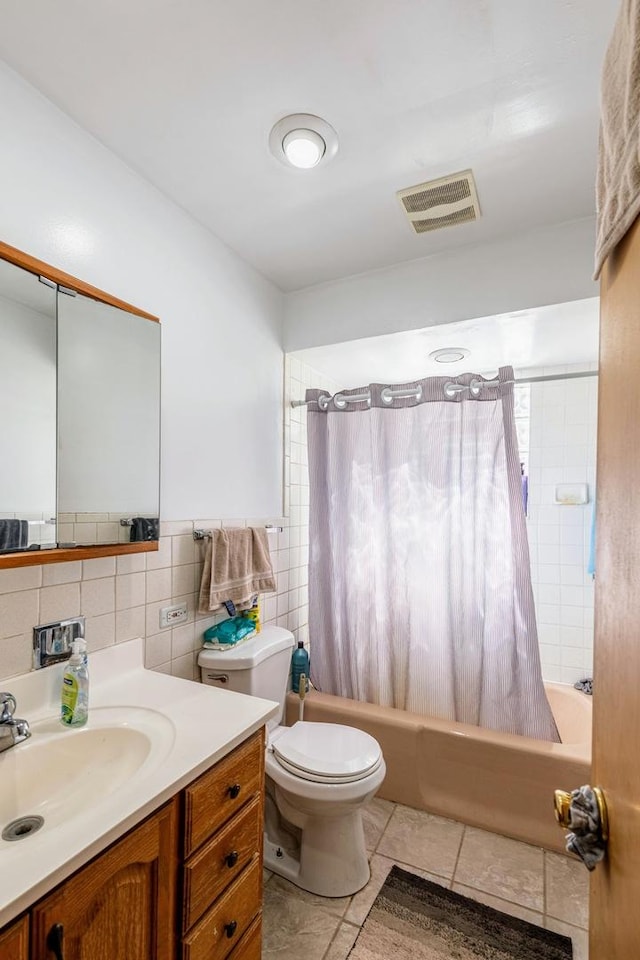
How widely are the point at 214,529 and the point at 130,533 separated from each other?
1.37 ft

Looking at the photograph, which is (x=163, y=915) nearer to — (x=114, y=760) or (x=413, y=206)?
(x=114, y=760)

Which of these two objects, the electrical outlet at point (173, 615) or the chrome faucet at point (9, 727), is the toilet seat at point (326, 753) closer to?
the electrical outlet at point (173, 615)

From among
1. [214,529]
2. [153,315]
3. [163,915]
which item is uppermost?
[153,315]

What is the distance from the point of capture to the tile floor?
4.76 ft

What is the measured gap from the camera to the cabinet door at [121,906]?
727mm

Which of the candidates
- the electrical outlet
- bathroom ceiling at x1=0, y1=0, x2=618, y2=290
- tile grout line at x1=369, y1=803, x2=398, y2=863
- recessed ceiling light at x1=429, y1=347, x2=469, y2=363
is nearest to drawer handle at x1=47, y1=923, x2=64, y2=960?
the electrical outlet

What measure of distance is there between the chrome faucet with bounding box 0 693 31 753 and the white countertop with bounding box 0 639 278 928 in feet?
0.06

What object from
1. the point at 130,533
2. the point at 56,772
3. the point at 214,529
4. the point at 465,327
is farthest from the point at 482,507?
the point at 56,772

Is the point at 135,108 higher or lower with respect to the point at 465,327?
higher

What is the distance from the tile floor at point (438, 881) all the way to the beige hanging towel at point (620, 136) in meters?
1.94

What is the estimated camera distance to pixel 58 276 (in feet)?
4.05

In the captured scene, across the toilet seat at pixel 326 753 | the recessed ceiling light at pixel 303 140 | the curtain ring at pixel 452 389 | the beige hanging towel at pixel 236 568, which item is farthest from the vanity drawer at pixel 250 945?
the recessed ceiling light at pixel 303 140

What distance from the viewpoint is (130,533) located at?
1.43m

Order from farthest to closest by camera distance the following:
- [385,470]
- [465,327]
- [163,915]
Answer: [385,470] → [465,327] → [163,915]
